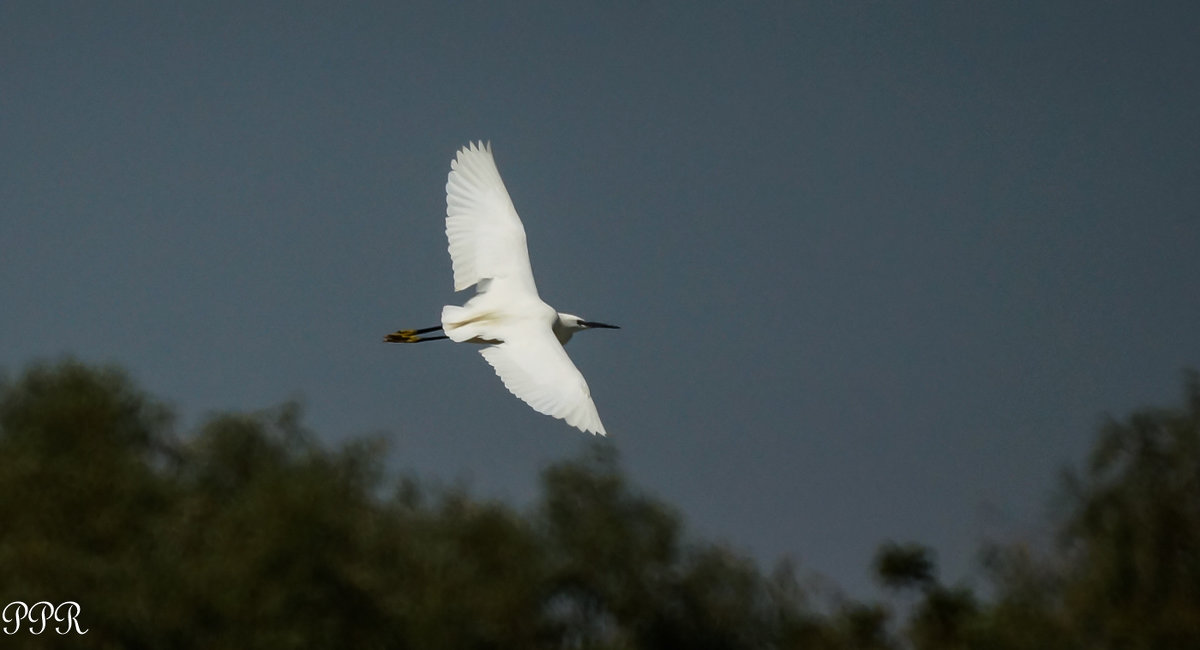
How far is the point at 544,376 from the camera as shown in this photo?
14969 millimetres

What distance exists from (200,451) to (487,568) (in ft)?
25.3

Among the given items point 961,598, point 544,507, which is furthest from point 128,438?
point 961,598

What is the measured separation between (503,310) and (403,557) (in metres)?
11.0

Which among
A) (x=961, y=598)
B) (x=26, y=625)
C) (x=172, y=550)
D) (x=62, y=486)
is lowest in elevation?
(x=26, y=625)

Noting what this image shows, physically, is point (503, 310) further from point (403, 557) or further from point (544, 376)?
point (403, 557)

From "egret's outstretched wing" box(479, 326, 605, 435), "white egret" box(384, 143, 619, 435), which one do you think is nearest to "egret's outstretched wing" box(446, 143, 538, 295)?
"white egret" box(384, 143, 619, 435)

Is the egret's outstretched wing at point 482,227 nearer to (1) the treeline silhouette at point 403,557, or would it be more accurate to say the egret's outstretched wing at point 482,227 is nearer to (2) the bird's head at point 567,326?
(2) the bird's head at point 567,326

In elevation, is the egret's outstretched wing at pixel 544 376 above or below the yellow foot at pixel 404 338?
below

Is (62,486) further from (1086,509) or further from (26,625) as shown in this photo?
(1086,509)

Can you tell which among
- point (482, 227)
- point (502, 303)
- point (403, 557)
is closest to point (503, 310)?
point (502, 303)

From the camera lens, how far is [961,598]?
122ft

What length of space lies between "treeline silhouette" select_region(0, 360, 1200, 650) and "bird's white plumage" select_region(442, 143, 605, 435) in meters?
7.19

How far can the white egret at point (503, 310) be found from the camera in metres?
14.7

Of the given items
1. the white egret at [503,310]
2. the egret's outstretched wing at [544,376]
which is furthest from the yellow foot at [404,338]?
the egret's outstretched wing at [544,376]
